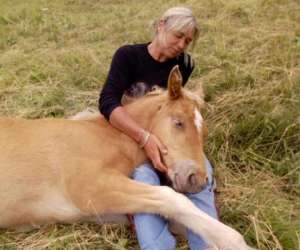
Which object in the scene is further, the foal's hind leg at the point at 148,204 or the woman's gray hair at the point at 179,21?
the woman's gray hair at the point at 179,21

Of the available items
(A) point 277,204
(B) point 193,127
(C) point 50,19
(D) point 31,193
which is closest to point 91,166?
(D) point 31,193

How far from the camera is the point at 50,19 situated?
27.8 ft

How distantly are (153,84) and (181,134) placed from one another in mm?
837

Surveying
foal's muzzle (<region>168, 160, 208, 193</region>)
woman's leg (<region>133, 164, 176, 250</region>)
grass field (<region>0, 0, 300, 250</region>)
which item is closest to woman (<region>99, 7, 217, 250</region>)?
woman's leg (<region>133, 164, 176, 250</region>)

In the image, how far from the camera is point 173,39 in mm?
3975

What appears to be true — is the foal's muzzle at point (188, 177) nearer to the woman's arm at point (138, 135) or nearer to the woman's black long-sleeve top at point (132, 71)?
the woman's arm at point (138, 135)

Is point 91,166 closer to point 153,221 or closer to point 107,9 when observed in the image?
point 153,221

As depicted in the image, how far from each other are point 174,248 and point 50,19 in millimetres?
6109

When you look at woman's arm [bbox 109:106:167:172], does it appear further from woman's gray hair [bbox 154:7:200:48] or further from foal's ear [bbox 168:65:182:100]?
woman's gray hair [bbox 154:7:200:48]

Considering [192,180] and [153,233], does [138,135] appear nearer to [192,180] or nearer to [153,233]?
[192,180]

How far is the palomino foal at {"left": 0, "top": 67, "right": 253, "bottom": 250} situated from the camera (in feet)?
10.4

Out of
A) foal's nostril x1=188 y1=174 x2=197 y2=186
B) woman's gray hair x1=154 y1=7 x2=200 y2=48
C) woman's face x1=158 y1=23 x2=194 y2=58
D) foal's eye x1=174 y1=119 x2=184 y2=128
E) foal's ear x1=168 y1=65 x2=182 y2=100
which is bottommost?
foal's nostril x1=188 y1=174 x2=197 y2=186

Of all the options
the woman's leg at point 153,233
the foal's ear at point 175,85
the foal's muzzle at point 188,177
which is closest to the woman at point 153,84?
the woman's leg at point 153,233

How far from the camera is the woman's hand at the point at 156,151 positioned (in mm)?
3480
